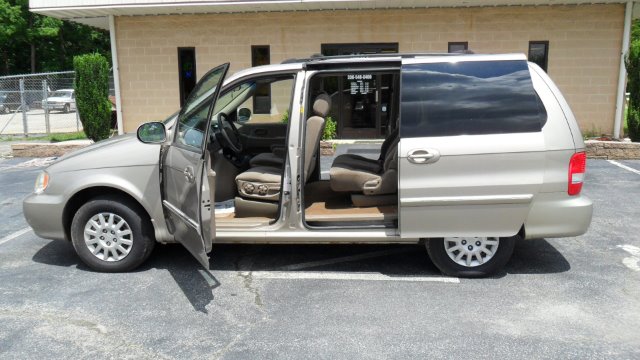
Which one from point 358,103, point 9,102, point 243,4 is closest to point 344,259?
point 243,4

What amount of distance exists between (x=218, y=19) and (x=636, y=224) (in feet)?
35.3

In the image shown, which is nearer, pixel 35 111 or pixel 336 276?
pixel 336 276

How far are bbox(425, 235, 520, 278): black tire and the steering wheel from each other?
220 centimetres

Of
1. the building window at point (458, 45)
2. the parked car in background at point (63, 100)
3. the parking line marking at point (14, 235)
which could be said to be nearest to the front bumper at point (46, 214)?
the parking line marking at point (14, 235)

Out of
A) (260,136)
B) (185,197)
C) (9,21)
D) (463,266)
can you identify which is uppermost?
(9,21)

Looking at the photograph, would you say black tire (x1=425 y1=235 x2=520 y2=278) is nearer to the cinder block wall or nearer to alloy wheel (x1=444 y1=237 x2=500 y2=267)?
alloy wheel (x1=444 y1=237 x2=500 y2=267)

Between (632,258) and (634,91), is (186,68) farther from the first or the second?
(632,258)

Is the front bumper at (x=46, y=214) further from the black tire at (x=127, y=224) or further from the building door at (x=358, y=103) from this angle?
the building door at (x=358, y=103)

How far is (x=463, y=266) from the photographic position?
15.1 feet

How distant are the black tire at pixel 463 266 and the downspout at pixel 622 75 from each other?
10.1 metres

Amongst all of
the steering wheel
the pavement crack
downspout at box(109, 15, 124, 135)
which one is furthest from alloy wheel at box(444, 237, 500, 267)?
downspout at box(109, 15, 124, 135)

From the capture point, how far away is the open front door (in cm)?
396

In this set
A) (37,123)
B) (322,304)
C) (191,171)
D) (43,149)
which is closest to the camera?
(191,171)

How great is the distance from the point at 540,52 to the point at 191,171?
11.5 m
